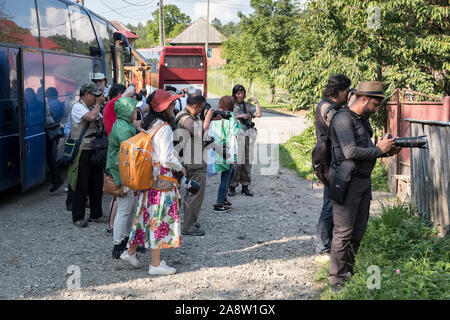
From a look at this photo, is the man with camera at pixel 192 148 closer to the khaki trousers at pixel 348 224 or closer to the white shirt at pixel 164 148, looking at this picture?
the white shirt at pixel 164 148

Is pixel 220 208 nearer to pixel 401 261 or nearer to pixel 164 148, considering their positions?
pixel 164 148

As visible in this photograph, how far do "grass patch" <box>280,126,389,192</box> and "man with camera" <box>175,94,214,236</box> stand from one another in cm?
380

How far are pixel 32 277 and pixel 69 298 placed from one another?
0.72 metres

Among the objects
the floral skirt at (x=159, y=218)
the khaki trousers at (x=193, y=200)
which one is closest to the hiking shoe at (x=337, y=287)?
the floral skirt at (x=159, y=218)

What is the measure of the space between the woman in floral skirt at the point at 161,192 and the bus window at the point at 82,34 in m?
5.85

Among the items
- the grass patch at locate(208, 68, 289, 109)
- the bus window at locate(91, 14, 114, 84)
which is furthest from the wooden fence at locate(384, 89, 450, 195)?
the grass patch at locate(208, 68, 289, 109)

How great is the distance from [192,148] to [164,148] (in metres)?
1.40

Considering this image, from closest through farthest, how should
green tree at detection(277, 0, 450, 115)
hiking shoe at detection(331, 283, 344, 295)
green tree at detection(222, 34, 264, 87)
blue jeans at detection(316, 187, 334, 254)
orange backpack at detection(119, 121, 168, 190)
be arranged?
hiking shoe at detection(331, 283, 344, 295), orange backpack at detection(119, 121, 168, 190), blue jeans at detection(316, 187, 334, 254), green tree at detection(277, 0, 450, 115), green tree at detection(222, 34, 264, 87)

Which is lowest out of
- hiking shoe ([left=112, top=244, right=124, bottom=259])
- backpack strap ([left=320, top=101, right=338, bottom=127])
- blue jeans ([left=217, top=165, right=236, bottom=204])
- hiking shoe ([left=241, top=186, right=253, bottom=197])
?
hiking shoe ([left=112, top=244, right=124, bottom=259])

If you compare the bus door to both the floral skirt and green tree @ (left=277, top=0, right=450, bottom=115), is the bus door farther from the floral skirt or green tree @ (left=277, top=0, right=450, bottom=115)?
green tree @ (left=277, top=0, right=450, bottom=115)

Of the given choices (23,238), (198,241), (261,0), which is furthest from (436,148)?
(261,0)

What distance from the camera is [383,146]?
12.3 feet

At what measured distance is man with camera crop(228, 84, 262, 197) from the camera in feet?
25.3
